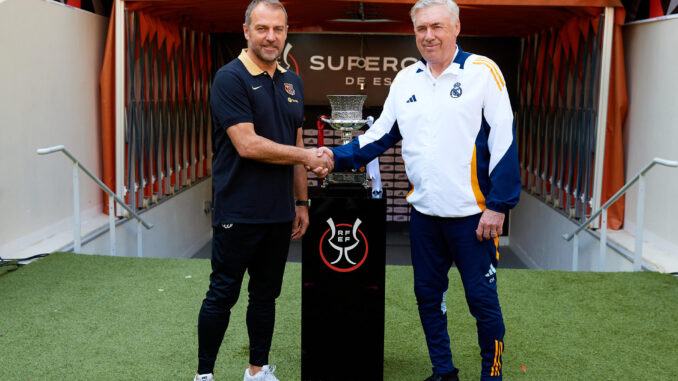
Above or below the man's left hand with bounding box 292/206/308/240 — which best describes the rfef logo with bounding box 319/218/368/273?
below

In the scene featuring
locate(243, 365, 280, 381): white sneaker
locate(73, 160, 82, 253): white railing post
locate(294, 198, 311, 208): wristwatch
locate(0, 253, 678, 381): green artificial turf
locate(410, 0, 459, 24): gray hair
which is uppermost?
locate(410, 0, 459, 24): gray hair

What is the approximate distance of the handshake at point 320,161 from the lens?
8.27 feet

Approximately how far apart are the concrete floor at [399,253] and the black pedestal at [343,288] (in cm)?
519

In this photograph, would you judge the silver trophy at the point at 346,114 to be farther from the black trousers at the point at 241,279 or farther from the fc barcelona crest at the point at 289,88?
the black trousers at the point at 241,279

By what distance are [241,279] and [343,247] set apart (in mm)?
416

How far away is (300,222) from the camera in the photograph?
2.65 m

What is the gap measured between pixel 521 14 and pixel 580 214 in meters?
1.91

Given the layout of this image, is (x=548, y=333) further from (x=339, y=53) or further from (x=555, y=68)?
(x=339, y=53)

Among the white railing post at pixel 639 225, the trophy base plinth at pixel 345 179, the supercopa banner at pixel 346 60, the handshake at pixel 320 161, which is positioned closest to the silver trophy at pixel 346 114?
the trophy base plinth at pixel 345 179

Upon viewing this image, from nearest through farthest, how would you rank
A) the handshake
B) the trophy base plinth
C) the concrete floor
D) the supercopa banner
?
the handshake < the trophy base plinth < the supercopa banner < the concrete floor

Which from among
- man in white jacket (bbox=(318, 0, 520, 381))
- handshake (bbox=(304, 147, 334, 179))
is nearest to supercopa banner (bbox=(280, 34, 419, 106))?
handshake (bbox=(304, 147, 334, 179))

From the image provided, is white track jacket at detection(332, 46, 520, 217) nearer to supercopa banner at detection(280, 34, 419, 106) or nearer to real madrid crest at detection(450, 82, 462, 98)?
real madrid crest at detection(450, 82, 462, 98)

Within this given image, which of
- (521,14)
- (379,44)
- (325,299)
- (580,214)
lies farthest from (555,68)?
(325,299)

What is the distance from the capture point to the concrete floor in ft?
27.6
